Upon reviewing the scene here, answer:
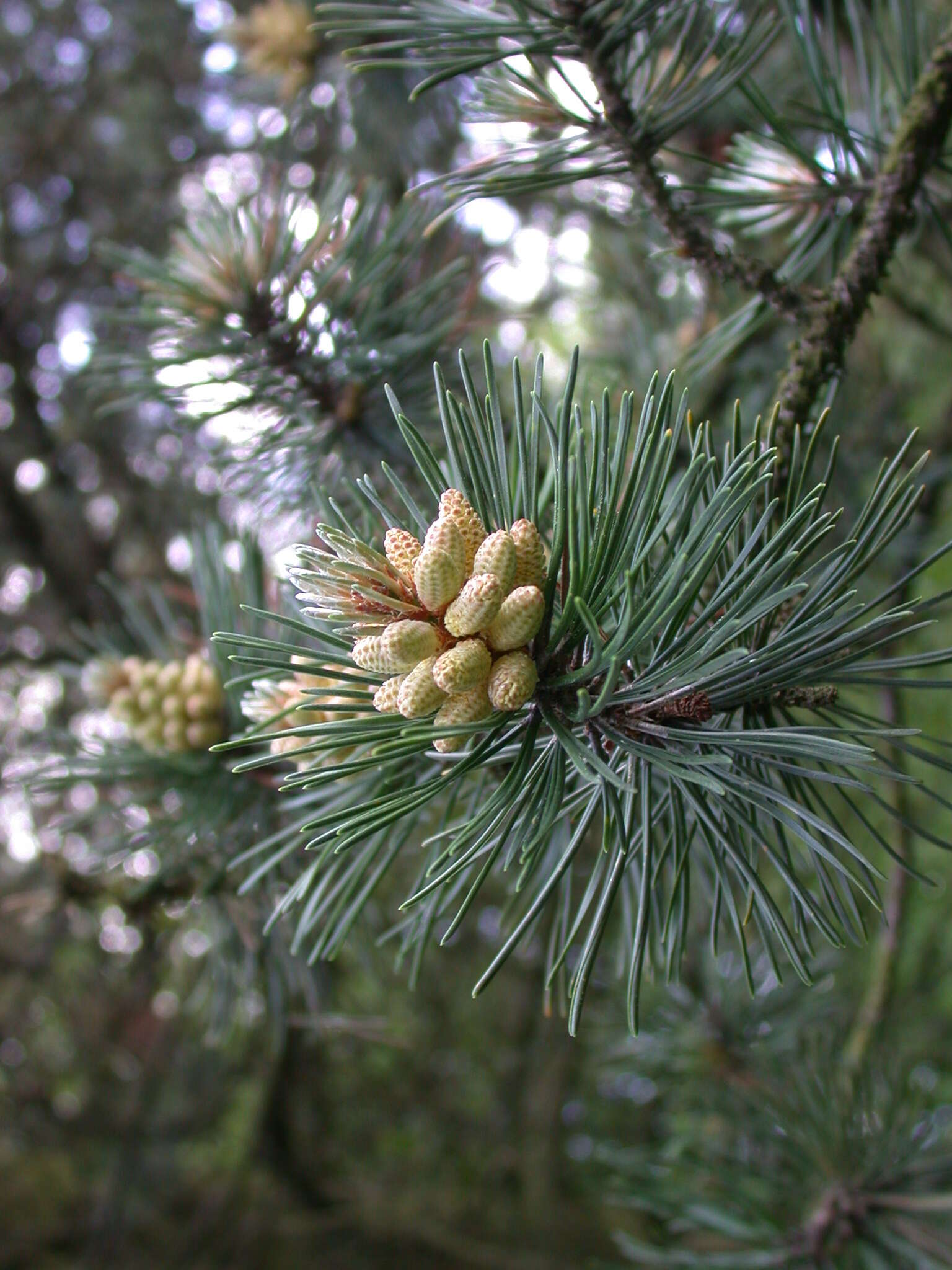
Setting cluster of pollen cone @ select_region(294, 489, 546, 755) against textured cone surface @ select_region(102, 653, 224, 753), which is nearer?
cluster of pollen cone @ select_region(294, 489, 546, 755)

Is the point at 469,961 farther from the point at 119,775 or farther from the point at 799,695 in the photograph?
the point at 799,695

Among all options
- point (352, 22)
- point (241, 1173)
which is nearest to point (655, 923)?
point (352, 22)

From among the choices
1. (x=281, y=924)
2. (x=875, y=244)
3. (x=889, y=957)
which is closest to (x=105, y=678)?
(x=281, y=924)

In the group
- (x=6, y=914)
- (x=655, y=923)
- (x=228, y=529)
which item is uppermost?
(x=228, y=529)

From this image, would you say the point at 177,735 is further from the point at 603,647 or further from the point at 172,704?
the point at 603,647

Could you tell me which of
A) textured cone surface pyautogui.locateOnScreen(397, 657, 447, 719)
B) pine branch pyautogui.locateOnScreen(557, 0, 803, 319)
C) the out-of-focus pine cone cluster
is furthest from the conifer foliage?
the out-of-focus pine cone cluster

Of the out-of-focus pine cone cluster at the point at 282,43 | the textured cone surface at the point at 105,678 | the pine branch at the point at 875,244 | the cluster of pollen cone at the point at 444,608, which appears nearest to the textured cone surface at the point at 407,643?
the cluster of pollen cone at the point at 444,608

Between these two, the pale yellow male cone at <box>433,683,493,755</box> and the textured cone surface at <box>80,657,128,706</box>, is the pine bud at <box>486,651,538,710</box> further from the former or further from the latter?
the textured cone surface at <box>80,657,128,706</box>
